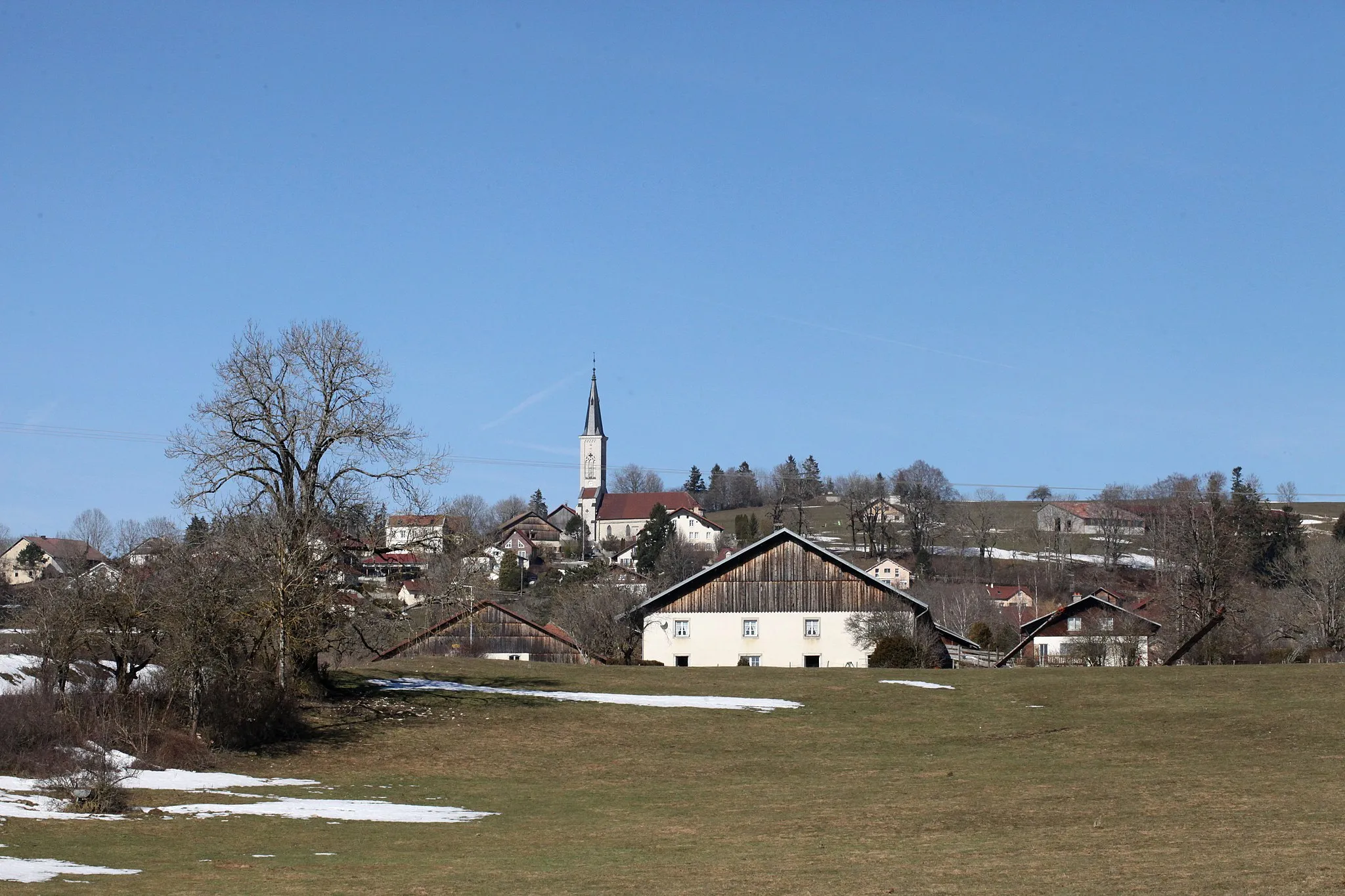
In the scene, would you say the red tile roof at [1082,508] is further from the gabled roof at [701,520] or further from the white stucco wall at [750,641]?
the white stucco wall at [750,641]

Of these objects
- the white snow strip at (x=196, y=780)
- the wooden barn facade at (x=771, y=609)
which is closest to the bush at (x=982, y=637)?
the wooden barn facade at (x=771, y=609)

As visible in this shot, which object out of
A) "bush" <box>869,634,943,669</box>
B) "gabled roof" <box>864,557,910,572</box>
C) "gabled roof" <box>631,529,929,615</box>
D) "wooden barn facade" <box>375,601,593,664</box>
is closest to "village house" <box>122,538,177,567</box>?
"gabled roof" <box>631,529,929,615</box>

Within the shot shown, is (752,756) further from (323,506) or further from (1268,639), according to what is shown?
(1268,639)

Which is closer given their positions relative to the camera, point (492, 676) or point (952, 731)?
point (952, 731)

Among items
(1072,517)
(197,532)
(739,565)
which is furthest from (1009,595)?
(197,532)

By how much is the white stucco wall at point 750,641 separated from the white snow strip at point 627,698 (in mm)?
18547

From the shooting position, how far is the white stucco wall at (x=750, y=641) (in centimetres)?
5672

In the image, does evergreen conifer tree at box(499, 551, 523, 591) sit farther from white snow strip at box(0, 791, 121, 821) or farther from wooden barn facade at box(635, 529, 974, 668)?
white snow strip at box(0, 791, 121, 821)

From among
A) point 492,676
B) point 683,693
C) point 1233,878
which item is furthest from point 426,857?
point 492,676

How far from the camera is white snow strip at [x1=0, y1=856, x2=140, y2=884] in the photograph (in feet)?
45.6

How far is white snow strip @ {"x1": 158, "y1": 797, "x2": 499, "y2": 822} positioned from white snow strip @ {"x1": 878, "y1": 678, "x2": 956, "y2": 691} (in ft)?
72.1

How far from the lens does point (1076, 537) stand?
17200 cm

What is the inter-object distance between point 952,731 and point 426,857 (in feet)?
63.2

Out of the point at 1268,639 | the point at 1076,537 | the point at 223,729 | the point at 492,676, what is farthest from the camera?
the point at 1076,537
